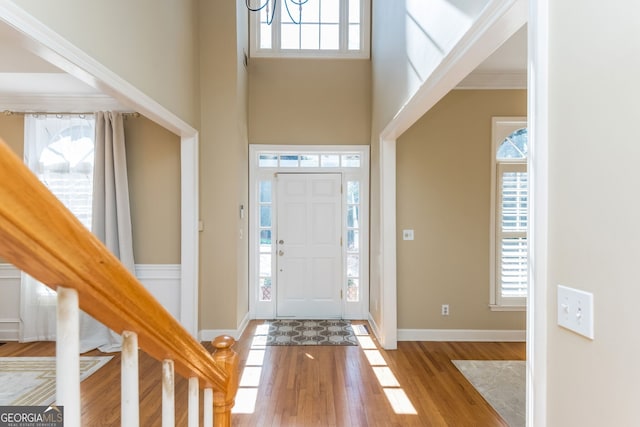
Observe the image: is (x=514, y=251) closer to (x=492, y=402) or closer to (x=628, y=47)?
(x=492, y=402)

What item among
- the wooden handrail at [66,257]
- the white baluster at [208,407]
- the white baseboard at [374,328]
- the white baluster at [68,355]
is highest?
the wooden handrail at [66,257]

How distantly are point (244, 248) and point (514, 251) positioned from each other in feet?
10.1

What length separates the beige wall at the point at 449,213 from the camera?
3.83 m

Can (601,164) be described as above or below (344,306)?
above

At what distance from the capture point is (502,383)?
2.88 m

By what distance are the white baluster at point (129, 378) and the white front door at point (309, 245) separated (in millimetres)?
4011

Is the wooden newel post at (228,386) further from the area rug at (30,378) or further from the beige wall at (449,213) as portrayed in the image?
the beige wall at (449,213)

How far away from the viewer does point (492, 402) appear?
2596 millimetres

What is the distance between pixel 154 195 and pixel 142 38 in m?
1.79

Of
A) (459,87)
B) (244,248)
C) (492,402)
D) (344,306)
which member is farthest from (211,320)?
(459,87)

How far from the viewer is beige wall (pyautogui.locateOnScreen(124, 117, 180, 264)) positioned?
149 inches

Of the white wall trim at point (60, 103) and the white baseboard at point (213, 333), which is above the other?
the white wall trim at point (60, 103)

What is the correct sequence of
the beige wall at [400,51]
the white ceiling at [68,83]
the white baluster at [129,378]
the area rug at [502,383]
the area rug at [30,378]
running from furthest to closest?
the white ceiling at [68,83] < the area rug at [30,378] < the area rug at [502,383] < the beige wall at [400,51] < the white baluster at [129,378]

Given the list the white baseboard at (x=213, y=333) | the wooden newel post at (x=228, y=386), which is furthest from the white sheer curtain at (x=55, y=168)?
the wooden newel post at (x=228, y=386)
